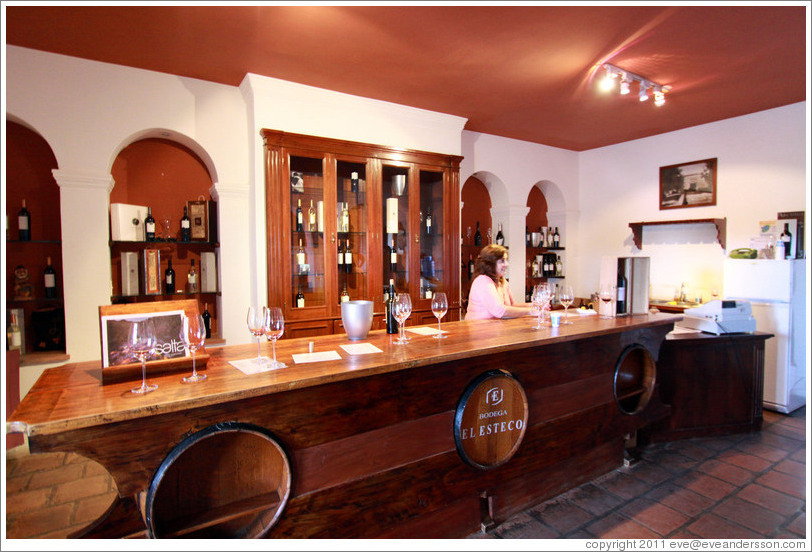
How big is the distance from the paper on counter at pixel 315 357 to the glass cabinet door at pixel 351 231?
6.24 ft

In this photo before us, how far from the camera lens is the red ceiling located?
2.57 m

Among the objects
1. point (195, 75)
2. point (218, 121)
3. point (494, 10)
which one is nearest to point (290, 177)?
point (218, 121)

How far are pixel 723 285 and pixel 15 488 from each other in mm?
6383

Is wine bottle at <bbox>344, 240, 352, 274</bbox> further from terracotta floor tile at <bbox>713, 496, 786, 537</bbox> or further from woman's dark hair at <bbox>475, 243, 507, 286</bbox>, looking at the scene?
terracotta floor tile at <bbox>713, 496, 786, 537</bbox>

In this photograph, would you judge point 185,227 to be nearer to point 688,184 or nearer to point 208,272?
point 208,272

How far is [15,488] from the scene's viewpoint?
107 inches

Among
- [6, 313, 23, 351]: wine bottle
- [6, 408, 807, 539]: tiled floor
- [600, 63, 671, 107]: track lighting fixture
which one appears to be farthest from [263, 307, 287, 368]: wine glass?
[600, 63, 671, 107]: track lighting fixture

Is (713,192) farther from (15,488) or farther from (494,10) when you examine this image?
(15,488)

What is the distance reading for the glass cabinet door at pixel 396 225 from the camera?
409cm

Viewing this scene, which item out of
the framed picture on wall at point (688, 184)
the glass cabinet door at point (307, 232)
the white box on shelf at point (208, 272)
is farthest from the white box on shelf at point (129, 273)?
the framed picture on wall at point (688, 184)

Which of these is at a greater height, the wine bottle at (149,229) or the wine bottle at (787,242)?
the wine bottle at (149,229)

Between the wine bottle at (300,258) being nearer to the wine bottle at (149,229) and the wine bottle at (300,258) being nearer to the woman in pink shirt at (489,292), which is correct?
the wine bottle at (149,229)

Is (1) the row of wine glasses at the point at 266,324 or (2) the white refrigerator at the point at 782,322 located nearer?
(1) the row of wine glasses at the point at 266,324

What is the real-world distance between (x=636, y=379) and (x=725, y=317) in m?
1.08
